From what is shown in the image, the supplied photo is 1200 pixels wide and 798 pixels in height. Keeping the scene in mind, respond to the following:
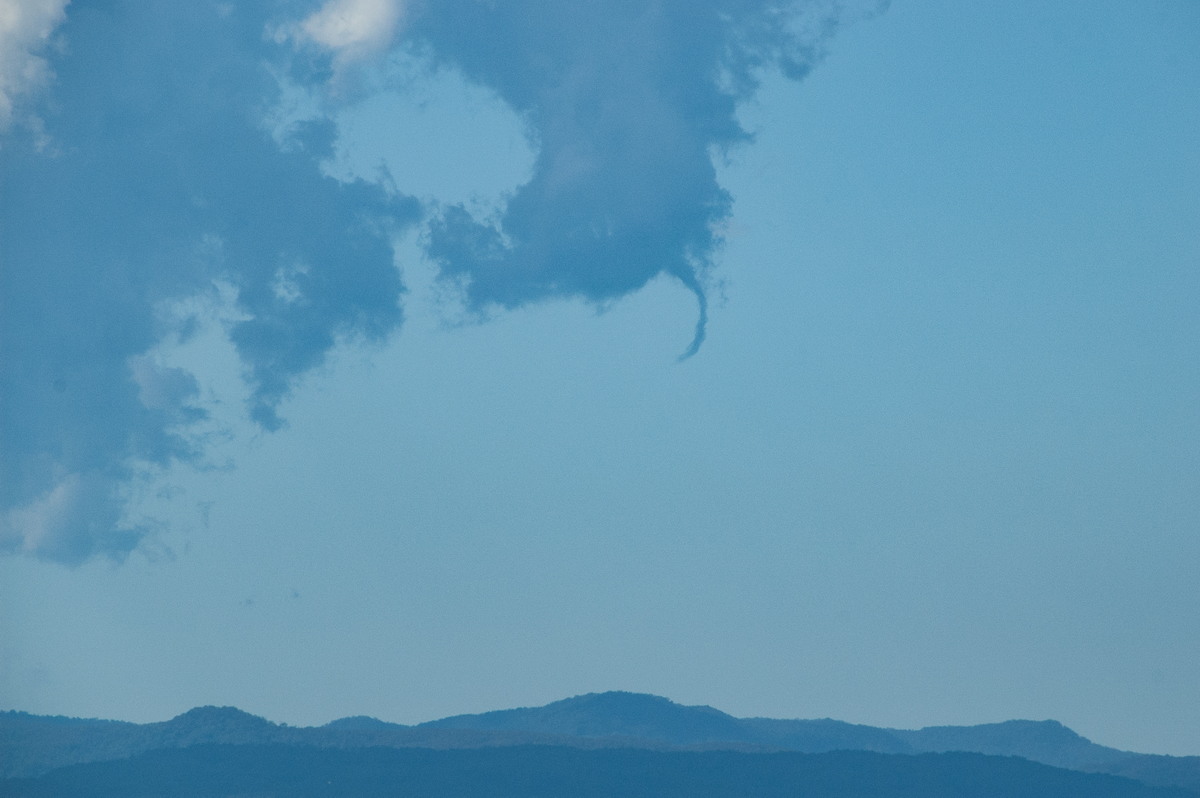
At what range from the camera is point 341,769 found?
105000 millimetres

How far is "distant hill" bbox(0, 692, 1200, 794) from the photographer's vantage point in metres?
110

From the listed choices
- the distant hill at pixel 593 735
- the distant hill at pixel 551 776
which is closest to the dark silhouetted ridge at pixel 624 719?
the distant hill at pixel 593 735

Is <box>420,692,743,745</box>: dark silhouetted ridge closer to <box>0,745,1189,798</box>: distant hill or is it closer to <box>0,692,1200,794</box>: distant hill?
<box>0,692,1200,794</box>: distant hill

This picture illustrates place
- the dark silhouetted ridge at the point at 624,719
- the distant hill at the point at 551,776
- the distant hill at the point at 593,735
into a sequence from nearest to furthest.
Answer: the distant hill at the point at 551,776, the distant hill at the point at 593,735, the dark silhouetted ridge at the point at 624,719

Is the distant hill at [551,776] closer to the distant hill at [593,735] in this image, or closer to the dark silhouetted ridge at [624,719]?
the distant hill at [593,735]

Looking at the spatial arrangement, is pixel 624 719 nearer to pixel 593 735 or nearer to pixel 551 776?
pixel 593 735

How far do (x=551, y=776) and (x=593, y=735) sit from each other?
1185 inches

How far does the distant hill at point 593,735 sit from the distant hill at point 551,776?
7.50ft

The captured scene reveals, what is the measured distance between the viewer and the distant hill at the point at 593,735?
109938 millimetres

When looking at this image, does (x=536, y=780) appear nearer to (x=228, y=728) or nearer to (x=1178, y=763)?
(x=228, y=728)

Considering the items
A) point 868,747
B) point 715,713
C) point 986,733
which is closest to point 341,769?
point 715,713

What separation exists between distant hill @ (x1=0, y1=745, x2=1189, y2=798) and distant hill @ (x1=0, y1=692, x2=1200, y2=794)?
2287 millimetres

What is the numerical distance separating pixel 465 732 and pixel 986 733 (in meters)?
69.1

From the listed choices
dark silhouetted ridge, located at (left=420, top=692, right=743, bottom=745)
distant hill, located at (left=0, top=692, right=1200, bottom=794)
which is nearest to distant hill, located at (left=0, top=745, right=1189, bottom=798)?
distant hill, located at (left=0, top=692, right=1200, bottom=794)
